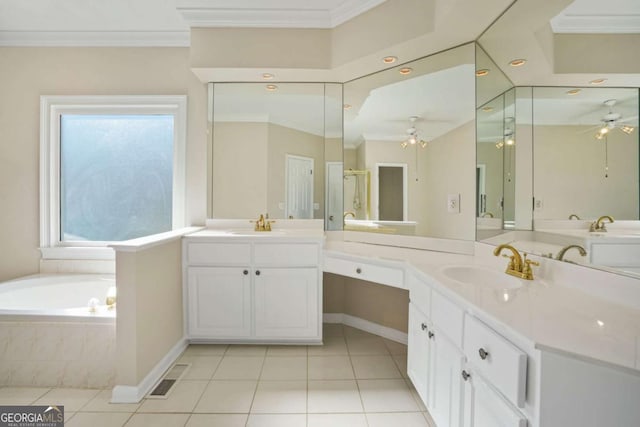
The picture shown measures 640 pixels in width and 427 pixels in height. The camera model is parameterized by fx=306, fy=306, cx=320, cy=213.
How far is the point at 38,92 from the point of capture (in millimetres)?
2787

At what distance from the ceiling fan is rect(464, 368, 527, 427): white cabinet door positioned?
40.1 inches

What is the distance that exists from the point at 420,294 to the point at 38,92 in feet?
12.0

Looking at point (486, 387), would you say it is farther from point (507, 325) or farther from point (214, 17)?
point (214, 17)

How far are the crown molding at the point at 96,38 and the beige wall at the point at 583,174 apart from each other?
2871mm

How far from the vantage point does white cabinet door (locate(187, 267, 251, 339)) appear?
7.49 feet

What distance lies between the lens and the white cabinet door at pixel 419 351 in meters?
1.51

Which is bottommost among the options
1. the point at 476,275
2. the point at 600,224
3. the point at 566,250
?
the point at 476,275

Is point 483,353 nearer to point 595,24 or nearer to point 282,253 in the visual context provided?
point 595,24

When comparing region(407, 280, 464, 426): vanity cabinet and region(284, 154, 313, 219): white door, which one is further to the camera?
region(284, 154, 313, 219): white door

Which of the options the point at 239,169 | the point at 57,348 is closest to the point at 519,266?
the point at 239,169

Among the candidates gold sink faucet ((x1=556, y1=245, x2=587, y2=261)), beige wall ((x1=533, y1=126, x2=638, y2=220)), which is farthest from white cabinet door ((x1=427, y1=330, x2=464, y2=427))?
beige wall ((x1=533, y1=126, x2=638, y2=220))

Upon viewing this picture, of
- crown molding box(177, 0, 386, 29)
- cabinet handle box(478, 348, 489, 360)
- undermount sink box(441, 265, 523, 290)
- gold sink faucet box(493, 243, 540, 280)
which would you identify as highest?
crown molding box(177, 0, 386, 29)

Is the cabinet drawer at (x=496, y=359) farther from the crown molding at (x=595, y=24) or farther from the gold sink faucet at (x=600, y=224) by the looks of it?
the crown molding at (x=595, y=24)

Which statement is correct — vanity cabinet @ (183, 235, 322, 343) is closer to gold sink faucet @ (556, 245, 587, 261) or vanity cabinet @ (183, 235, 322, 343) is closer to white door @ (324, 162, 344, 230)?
white door @ (324, 162, 344, 230)
